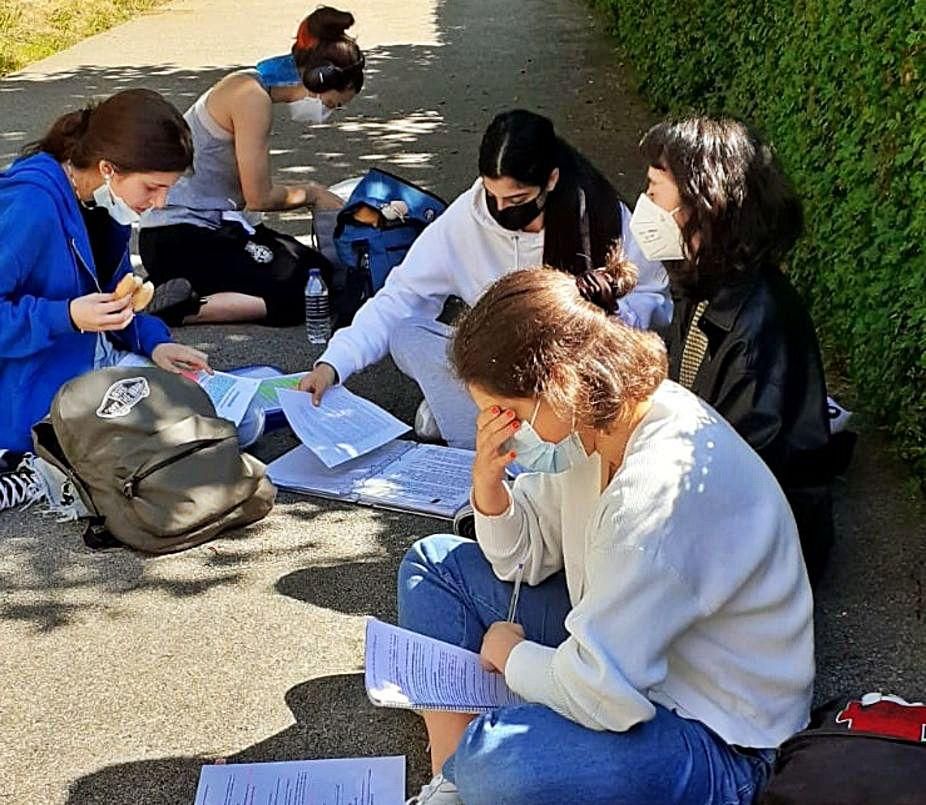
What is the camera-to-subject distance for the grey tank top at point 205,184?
212 inches

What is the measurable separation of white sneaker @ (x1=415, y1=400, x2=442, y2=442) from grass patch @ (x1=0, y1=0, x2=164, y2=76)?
8.07 meters

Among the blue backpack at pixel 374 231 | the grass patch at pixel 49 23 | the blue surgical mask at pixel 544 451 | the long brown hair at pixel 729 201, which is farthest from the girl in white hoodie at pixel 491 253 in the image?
the grass patch at pixel 49 23

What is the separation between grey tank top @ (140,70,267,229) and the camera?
5387 mm

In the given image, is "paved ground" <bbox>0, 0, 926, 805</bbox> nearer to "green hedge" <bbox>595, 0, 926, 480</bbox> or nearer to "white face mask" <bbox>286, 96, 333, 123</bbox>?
"green hedge" <bbox>595, 0, 926, 480</bbox>

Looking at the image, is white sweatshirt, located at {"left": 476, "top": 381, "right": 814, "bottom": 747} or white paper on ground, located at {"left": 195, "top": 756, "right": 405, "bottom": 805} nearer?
white sweatshirt, located at {"left": 476, "top": 381, "right": 814, "bottom": 747}

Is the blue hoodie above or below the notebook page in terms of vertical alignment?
above

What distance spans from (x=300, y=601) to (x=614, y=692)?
1.51 metres

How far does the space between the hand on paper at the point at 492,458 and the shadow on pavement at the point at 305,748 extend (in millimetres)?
616

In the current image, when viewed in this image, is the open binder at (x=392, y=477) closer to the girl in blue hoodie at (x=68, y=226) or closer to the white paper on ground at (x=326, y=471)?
the white paper on ground at (x=326, y=471)

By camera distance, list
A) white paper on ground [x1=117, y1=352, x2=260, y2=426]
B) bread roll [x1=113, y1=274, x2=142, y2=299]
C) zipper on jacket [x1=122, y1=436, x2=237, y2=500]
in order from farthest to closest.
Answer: white paper on ground [x1=117, y1=352, x2=260, y2=426] < bread roll [x1=113, y1=274, x2=142, y2=299] < zipper on jacket [x1=122, y1=436, x2=237, y2=500]

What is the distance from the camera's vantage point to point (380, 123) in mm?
8922

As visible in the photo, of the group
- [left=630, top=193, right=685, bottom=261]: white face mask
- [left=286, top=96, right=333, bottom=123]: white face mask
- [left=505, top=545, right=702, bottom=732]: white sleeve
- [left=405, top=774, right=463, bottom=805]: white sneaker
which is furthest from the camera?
[left=286, top=96, right=333, bottom=123]: white face mask

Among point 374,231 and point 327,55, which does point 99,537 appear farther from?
point 327,55

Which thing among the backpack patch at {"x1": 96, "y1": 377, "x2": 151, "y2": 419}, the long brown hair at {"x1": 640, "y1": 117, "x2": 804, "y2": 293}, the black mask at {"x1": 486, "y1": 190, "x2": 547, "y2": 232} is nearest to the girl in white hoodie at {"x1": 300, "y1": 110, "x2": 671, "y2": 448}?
the black mask at {"x1": 486, "y1": 190, "x2": 547, "y2": 232}
